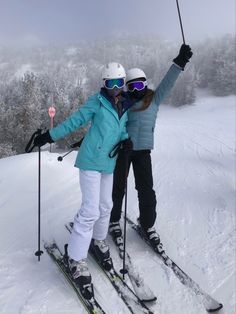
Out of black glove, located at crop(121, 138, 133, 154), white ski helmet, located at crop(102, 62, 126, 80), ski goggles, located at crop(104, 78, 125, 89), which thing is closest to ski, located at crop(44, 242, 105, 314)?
black glove, located at crop(121, 138, 133, 154)

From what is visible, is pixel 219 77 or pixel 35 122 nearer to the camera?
pixel 35 122

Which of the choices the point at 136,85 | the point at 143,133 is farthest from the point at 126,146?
the point at 136,85

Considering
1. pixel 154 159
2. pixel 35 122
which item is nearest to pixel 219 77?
pixel 35 122

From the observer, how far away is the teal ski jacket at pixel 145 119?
4797mm

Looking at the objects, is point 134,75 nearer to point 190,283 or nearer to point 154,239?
point 154,239

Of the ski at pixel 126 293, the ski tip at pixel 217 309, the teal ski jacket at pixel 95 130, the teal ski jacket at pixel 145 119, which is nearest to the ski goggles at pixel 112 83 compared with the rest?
the teal ski jacket at pixel 95 130

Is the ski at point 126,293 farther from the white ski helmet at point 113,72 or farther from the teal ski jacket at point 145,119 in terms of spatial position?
the white ski helmet at point 113,72

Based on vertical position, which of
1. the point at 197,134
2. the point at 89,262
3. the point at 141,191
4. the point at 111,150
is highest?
the point at 111,150

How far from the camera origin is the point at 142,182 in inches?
200

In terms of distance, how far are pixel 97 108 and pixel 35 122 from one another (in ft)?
86.8

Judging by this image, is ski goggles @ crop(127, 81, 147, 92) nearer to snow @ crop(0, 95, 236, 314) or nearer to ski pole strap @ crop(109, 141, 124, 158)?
ski pole strap @ crop(109, 141, 124, 158)

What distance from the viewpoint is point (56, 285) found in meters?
4.34

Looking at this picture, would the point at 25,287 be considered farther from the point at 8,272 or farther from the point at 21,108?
the point at 21,108

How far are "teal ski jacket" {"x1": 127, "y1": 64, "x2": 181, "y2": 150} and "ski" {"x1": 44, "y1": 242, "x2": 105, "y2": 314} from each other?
1695mm
